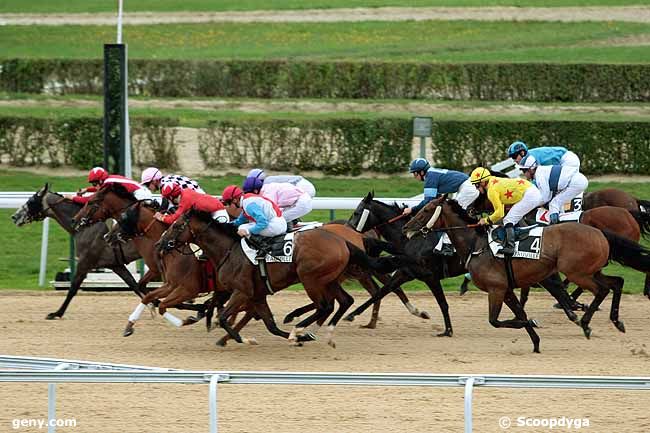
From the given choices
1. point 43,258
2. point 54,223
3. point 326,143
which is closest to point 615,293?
point 43,258

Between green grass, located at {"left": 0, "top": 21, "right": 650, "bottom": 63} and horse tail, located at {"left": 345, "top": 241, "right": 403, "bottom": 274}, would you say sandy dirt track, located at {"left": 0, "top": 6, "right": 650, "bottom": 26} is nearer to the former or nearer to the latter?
green grass, located at {"left": 0, "top": 21, "right": 650, "bottom": 63}

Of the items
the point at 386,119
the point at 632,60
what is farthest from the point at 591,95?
the point at 386,119

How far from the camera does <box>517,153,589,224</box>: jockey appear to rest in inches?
438

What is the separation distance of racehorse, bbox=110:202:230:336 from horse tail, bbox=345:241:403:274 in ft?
3.48

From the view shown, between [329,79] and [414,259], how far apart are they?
13423mm

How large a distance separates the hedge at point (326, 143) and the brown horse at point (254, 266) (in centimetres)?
794

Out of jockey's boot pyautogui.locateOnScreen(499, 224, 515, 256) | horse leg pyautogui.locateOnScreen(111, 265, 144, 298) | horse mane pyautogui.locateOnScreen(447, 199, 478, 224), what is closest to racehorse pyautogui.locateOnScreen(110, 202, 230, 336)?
horse leg pyautogui.locateOnScreen(111, 265, 144, 298)

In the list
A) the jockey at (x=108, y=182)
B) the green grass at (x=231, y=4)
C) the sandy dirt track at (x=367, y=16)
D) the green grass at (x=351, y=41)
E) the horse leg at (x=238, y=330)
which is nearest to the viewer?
the horse leg at (x=238, y=330)

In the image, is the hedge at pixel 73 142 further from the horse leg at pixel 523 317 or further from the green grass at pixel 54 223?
the horse leg at pixel 523 317

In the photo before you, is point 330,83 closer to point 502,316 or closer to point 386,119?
point 386,119

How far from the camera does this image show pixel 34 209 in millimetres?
11539

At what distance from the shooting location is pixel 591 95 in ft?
75.1

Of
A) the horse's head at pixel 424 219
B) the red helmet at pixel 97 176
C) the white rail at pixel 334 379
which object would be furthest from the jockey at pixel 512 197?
the white rail at pixel 334 379

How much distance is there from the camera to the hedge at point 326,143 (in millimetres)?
17344
